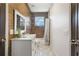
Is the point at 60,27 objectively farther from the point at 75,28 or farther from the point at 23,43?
the point at 23,43

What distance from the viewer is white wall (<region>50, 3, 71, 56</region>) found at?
2.01m

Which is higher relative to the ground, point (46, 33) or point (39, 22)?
point (39, 22)

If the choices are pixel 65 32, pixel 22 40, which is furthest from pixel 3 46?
pixel 65 32

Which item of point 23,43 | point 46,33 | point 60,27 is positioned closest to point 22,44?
point 23,43

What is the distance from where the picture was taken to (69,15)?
194 cm

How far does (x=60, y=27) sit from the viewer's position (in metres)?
2.14

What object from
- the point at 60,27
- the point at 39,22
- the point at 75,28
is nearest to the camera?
the point at 75,28

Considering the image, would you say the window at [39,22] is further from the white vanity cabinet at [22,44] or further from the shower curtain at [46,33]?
the white vanity cabinet at [22,44]

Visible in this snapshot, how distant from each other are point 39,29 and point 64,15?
1.51 ft

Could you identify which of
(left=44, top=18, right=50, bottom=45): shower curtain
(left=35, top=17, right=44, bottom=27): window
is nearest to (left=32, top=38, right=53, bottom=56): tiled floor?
(left=44, top=18, right=50, bottom=45): shower curtain

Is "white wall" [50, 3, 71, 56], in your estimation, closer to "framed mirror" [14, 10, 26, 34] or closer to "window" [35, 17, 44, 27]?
"window" [35, 17, 44, 27]

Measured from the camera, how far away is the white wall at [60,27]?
2.01 m

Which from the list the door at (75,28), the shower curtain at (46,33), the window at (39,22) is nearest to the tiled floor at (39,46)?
the shower curtain at (46,33)

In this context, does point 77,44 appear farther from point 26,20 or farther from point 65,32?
point 26,20
